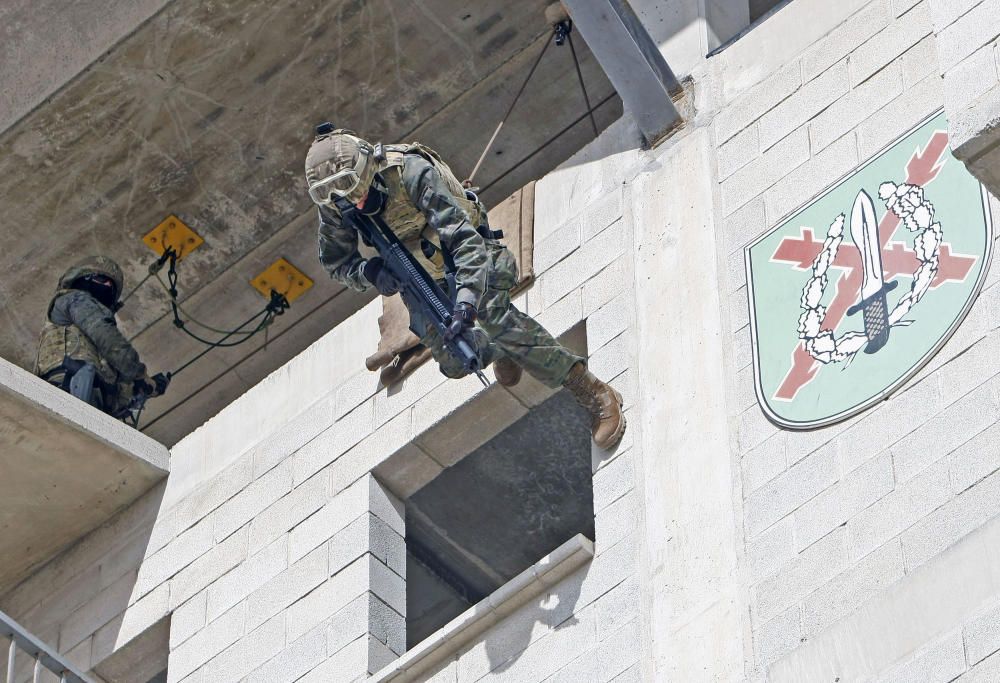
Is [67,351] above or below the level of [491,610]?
above

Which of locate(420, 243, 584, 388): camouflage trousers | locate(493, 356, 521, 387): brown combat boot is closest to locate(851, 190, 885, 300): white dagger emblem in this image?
locate(420, 243, 584, 388): camouflage trousers

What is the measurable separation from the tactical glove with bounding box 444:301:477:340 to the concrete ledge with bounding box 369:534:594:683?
3.85 feet

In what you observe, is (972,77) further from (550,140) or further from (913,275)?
(550,140)

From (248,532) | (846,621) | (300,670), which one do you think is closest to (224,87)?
(248,532)

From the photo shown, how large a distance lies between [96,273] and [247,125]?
1516mm

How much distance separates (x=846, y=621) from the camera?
30.5ft

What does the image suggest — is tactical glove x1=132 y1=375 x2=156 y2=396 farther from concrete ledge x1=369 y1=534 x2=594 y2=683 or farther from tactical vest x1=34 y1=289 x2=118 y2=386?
A: concrete ledge x1=369 y1=534 x2=594 y2=683

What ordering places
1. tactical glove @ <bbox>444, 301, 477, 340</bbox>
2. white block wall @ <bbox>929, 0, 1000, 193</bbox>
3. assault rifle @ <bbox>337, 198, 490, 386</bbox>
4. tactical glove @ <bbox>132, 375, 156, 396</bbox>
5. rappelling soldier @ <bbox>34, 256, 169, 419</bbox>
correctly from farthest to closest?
tactical glove @ <bbox>132, 375, 156, 396</bbox> < rappelling soldier @ <bbox>34, 256, 169, 419</bbox> < assault rifle @ <bbox>337, 198, 490, 386</bbox> < tactical glove @ <bbox>444, 301, 477, 340</bbox> < white block wall @ <bbox>929, 0, 1000, 193</bbox>

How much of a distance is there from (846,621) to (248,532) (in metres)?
4.53

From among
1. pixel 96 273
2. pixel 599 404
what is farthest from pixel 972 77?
pixel 96 273

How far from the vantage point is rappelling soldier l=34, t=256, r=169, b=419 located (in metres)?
14.6

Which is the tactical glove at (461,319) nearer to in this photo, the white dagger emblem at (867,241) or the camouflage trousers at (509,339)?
the camouflage trousers at (509,339)

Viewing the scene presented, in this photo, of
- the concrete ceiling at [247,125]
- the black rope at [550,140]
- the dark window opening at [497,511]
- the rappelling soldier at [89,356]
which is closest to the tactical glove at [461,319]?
the dark window opening at [497,511]

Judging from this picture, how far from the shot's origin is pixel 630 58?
12109mm
